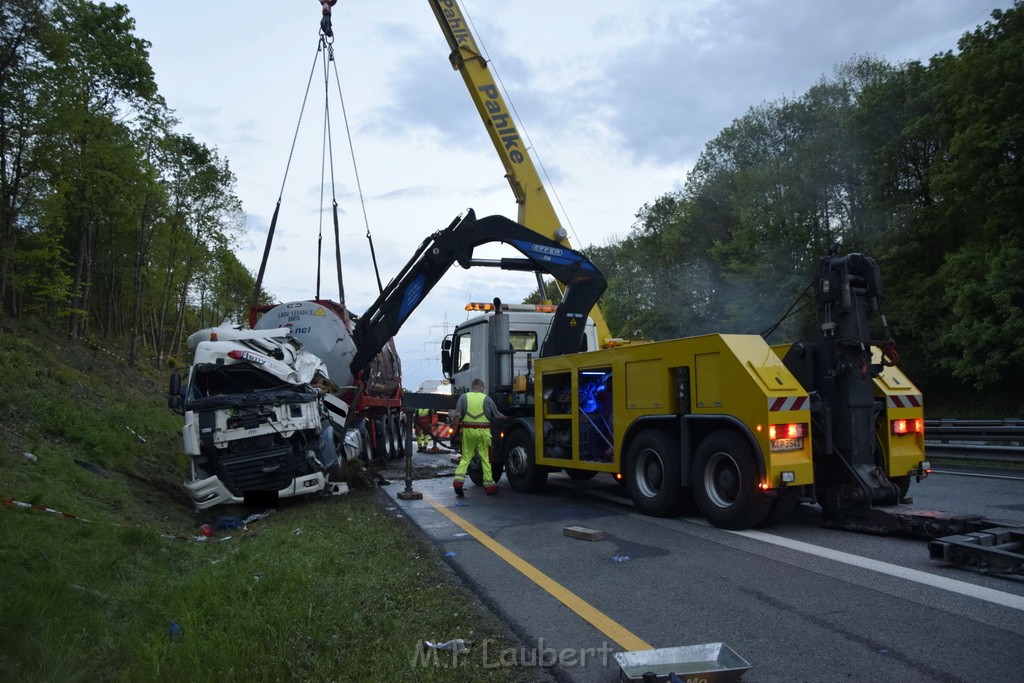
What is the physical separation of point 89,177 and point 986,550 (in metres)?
20.4

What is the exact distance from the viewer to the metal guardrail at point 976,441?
11.2 m

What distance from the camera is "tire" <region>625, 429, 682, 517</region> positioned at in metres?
7.59

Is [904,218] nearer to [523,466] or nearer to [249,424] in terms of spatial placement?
[523,466]

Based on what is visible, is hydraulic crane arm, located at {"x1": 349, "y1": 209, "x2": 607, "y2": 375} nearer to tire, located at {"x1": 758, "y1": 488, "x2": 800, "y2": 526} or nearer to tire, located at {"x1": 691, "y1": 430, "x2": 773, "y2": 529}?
tire, located at {"x1": 691, "y1": 430, "x2": 773, "y2": 529}

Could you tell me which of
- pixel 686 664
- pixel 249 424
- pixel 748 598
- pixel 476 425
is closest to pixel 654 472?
pixel 476 425

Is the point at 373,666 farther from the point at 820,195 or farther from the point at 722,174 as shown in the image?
the point at 722,174

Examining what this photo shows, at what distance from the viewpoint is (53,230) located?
1981cm

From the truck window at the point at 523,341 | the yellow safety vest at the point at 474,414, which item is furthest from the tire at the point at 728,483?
the truck window at the point at 523,341

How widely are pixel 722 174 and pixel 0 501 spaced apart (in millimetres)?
36200

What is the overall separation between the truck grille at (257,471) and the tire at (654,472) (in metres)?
4.37

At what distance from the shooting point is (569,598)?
4922 mm

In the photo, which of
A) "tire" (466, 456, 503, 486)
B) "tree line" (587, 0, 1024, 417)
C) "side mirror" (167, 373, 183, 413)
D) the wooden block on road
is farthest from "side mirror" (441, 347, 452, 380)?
"tree line" (587, 0, 1024, 417)

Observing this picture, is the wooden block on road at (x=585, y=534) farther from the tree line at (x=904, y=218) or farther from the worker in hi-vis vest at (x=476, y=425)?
the tree line at (x=904, y=218)

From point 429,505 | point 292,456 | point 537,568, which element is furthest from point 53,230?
point 537,568
